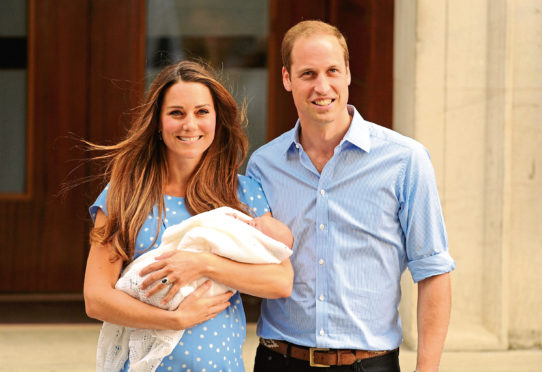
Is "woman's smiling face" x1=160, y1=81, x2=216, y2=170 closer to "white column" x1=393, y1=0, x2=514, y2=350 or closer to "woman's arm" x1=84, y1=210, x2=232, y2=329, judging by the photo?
"woman's arm" x1=84, y1=210, x2=232, y2=329

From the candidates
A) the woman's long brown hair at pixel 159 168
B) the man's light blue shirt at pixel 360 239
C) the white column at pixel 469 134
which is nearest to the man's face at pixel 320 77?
the man's light blue shirt at pixel 360 239

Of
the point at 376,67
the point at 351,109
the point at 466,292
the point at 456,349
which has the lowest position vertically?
the point at 456,349

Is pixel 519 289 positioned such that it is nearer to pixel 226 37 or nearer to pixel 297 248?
pixel 297 248

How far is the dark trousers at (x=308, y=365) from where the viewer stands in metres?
2.47

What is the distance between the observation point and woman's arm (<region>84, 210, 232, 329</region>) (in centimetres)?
228

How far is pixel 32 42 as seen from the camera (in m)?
4.89

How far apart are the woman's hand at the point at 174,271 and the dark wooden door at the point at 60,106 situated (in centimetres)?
273

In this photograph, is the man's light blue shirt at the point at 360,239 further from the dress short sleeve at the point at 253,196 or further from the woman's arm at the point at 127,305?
the woman's arm at the point at 127,305

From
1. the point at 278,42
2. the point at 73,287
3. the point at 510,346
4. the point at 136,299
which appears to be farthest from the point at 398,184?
the point at 73,287

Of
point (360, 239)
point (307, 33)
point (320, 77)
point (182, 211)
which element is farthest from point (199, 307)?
point (307, 33)

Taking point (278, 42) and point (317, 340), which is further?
point (278, 42)

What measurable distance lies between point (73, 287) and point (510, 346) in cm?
264

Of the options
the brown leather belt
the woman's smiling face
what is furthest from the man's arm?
the woman's smiling face

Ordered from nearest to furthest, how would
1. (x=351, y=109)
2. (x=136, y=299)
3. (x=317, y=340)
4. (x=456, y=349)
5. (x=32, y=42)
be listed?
(x=136, y=299), (x=317, y=340), (x=351, y=109), (x=456, y=349), (x=32, y=42)
